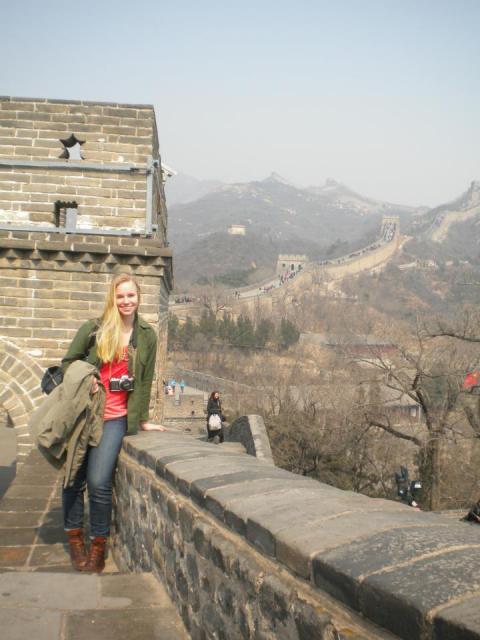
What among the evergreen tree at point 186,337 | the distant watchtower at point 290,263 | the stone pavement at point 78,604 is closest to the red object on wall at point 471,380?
the stone pavement at point 78,604

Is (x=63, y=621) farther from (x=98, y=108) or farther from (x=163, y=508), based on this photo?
(x=98, y=108)

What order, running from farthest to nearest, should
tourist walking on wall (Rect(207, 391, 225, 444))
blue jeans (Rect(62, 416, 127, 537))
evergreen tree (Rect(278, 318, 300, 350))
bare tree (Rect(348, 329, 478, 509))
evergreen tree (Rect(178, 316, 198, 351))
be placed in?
evergreen tree (Rect(278, 318, 300, 350)), evergreen tree (Rect(178, 316, 198, 351)), bare tree (Rect(348, 329, 478, 509)), tourist walking on wall (Rect(207, 391, 225, 444)), blue jeans (Rect(62, 416, 127, 537))

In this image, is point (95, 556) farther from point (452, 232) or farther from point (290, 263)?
point (452, 232)

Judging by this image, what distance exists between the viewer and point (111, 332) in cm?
362

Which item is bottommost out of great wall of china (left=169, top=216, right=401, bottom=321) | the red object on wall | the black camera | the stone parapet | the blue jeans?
the stone parapet

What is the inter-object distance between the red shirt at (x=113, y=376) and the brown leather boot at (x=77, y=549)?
0.69 metres

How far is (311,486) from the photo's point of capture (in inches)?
90.8

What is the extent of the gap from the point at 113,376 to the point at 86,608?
1.33 m

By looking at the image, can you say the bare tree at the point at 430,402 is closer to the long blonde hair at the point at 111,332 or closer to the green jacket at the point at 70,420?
the long blonde hair at the point at 111,332

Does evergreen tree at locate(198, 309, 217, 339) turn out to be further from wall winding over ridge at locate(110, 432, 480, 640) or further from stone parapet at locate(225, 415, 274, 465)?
wall winding over ridge at locate(110, 432, 480, 640)

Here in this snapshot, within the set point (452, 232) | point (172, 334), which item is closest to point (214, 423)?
point (172, 334)

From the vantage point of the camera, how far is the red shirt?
12.0 feet

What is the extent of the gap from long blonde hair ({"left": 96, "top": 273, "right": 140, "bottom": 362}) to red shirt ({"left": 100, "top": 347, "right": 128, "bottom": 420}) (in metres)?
0.04

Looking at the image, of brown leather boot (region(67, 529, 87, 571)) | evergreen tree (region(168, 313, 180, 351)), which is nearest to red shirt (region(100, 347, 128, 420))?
brown leather boot (region(67, 529, 87, 571))
